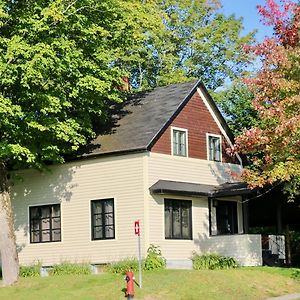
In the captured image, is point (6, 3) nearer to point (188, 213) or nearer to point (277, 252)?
point (188, 213)

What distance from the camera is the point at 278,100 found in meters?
23.1

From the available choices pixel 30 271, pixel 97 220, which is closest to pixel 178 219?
pixel 97 220

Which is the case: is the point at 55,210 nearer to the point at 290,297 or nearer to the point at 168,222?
the point at 168,222

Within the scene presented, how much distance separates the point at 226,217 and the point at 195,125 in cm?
451

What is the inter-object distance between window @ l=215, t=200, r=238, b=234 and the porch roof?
3.33 ft

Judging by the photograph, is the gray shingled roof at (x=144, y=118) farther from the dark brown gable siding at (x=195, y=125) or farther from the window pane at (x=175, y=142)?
the window pane at (x=175, y=142)

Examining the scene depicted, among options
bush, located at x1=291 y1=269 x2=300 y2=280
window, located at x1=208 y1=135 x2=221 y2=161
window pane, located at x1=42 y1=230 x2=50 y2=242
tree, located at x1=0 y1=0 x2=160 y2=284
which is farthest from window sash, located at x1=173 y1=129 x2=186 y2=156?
bush, located at x1=291 y1=269 x2=300 y2=280

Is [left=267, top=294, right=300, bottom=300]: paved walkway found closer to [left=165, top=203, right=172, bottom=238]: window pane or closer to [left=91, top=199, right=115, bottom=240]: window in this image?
[left=165, top=203, right=172, bottom=238]: window pane

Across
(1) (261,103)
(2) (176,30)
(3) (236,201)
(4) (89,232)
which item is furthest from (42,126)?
(2) (176,30)

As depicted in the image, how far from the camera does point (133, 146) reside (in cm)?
2761

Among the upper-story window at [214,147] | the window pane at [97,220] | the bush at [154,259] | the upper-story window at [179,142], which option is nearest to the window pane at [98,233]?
the window pane at [97,220]

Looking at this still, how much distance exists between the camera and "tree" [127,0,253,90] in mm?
47125

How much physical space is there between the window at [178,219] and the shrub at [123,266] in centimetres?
207

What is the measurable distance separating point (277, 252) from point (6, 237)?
12226 mm
